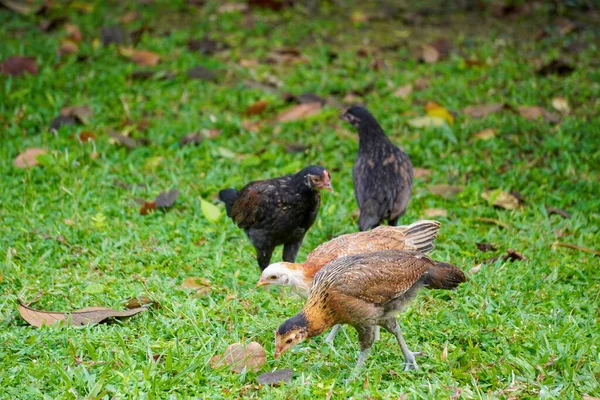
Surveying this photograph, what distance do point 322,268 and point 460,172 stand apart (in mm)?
3575

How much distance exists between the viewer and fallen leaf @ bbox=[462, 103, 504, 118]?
956cm

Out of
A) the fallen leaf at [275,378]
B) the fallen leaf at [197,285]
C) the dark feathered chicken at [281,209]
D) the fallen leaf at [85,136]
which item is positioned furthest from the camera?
the fallen leaf at [85,136]

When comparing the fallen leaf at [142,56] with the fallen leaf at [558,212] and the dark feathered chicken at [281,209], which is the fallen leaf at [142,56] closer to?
the dark feathered chicken at [281,209]

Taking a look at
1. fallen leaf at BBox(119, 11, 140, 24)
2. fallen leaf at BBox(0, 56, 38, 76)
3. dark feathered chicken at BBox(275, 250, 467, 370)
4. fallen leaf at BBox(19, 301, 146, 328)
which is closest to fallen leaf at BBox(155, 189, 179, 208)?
fallen leaf at BBox(19, 301, 146, 328)

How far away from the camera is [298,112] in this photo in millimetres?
9516

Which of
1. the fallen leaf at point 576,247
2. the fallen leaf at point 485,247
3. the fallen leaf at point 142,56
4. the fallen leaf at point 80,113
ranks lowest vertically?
the fallen leaf at point 485,247

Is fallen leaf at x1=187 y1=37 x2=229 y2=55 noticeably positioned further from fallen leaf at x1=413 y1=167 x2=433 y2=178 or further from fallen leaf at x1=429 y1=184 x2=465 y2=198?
fallen leaf at x1=429 y1=184 x2=465 y2=198

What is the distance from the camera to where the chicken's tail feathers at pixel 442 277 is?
17.0 feet

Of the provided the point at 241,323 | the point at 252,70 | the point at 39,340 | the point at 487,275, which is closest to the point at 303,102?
the point at 252,70

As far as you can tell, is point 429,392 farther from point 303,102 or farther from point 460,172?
point 303,102

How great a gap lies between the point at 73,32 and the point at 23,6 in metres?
1.34

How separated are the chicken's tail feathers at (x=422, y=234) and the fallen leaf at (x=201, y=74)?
5.28 m

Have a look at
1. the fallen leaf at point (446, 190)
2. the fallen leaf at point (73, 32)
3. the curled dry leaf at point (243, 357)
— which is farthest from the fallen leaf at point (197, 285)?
the fallen leaf at point (73, 32)

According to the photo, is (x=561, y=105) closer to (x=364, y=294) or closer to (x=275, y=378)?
(x=364, y=294)
